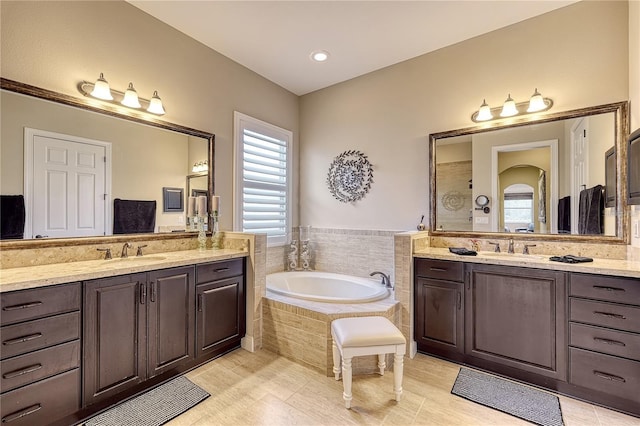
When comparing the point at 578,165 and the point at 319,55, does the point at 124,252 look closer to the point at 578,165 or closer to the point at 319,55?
the point at 319,55

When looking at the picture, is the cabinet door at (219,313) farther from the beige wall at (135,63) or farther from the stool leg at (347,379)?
the stool leg at (347,379)

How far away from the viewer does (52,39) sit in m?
2.01

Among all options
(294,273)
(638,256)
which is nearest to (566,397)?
(638,256)

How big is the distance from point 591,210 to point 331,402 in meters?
2.48

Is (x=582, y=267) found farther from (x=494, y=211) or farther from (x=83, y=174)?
(x=83, y=174)

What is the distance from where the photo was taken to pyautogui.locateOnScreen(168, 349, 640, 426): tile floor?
1.78 meters

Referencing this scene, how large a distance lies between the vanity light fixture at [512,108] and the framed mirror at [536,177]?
0.07 metres

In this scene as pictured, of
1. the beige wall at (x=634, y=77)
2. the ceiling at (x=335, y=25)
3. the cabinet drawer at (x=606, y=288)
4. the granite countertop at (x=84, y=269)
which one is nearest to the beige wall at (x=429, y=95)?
the beige wall at (x=634, y=77)

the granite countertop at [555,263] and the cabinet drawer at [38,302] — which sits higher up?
the granite countertop at [555,263]

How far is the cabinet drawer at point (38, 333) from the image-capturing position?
4.80 feet

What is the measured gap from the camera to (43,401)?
157cm

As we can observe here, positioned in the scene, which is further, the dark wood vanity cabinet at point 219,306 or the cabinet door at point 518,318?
the dark wood vanity cabinet at point 219,306

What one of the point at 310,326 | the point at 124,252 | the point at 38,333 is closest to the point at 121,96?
the point at 124,252

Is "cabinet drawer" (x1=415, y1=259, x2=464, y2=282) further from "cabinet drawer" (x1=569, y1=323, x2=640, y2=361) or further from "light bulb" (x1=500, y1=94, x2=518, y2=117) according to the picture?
"light bulb" (x1=500, y1=94, x2=518, y2=117)
